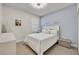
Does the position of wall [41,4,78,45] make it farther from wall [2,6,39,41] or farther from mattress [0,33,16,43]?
mattress [0,33,16,43]

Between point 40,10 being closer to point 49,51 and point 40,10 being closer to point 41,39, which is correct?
point 41,39

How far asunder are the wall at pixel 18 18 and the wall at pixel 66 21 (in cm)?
24

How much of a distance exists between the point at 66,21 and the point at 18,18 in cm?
81

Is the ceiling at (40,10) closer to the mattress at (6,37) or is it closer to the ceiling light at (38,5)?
the ceiling light at (38,5)

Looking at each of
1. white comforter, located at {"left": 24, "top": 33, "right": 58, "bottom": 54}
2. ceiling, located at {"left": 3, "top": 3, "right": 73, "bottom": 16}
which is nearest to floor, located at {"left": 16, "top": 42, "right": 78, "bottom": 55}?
white comforter, located at {"left": 24, "top": 33, "right": 58, "bottom": 54}

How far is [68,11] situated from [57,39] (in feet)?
1.65

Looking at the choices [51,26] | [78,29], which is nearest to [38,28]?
[51,26]

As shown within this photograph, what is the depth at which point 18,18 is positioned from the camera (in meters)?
1.20

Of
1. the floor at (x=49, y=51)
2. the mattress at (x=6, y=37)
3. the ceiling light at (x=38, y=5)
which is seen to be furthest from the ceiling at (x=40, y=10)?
the floor at (x=49, y=51)

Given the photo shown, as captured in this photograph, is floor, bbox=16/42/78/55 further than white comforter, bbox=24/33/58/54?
No

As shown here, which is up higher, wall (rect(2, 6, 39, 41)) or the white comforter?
wall (rect(2, 6, 39, 41))

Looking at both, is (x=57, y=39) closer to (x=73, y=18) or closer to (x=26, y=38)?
(x=73, y=18)

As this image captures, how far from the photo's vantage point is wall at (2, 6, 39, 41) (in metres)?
1.14

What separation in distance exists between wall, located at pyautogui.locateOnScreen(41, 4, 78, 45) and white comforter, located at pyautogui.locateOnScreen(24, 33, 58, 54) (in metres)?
0.18
